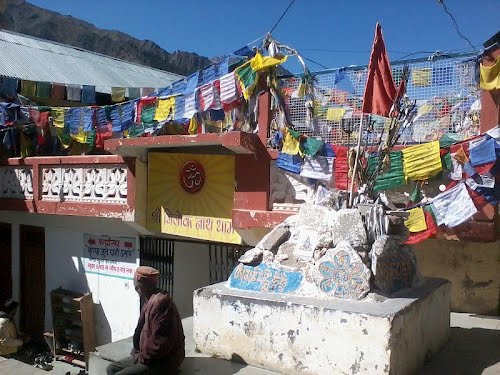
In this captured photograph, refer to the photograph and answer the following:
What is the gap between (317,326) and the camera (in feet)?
13.2

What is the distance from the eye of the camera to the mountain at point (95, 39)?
48.6 meters

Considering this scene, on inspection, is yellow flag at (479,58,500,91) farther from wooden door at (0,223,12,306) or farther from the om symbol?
wooden door at (0,223,12,306)

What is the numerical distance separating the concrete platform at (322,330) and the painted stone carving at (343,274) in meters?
0.11

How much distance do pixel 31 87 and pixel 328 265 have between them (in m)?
10.0

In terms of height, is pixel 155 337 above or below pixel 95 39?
below

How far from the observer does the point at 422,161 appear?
231 inches

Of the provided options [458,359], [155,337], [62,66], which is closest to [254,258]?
[155,337]

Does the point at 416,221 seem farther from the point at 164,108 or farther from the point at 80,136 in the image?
the point at 80,136

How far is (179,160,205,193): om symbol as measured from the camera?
7.81m

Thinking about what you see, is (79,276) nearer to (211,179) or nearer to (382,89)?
(211,179)

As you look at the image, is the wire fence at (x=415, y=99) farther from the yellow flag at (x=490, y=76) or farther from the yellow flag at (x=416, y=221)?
the yellow flag at (x=416, y=221)

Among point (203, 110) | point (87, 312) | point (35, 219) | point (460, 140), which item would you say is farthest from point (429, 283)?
point (35, 219)

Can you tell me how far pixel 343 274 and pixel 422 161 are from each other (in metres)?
2.25

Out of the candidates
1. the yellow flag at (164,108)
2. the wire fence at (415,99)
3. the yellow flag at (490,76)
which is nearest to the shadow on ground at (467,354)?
the wire fence at (415,99)
